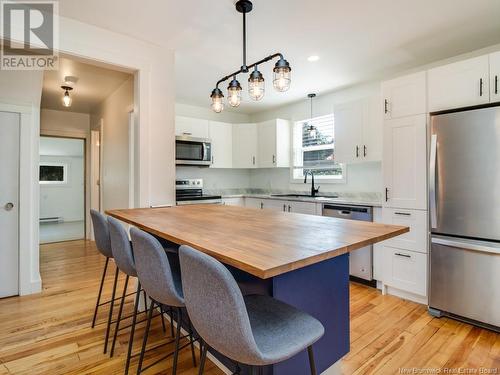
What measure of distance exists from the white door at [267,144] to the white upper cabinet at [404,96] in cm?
204

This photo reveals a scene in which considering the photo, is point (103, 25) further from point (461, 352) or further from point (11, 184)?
point (461, 352)

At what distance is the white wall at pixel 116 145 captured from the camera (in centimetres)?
366

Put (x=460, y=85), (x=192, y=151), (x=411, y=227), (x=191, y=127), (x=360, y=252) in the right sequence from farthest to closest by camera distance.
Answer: (x=191, y=127) < (x=192, y=151) < (x=360, y=252) < (x=411, y=227) < (x=460, y=85)

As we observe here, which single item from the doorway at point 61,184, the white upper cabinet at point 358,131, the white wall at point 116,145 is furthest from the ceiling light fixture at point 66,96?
the doorway at point 61,184

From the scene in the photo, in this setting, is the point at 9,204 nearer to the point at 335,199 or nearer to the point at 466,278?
the point at 335,199

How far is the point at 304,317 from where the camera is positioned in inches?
45.8

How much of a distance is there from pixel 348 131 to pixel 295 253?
2.94m

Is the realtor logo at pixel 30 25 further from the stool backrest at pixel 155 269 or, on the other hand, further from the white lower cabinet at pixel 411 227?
the white lower cabinet at pixel 411 227

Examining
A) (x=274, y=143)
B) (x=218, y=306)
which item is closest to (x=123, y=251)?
(x=218, y=306)

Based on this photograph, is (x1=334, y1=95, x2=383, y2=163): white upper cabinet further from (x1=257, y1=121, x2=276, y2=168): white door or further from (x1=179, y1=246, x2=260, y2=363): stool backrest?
(x1=179, y1=246, x2=260, y2=363): stool backrest

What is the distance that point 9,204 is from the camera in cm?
289

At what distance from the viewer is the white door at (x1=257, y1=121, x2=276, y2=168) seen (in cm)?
466

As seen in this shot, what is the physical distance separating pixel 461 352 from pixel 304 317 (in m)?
1.53

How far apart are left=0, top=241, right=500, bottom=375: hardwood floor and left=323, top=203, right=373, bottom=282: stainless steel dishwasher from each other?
9.3 inches
